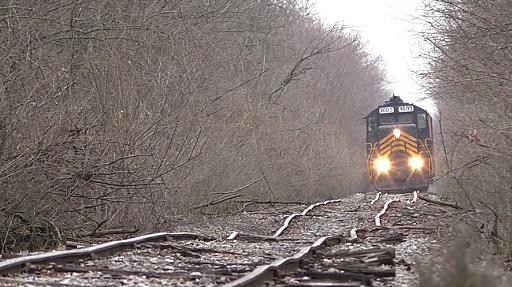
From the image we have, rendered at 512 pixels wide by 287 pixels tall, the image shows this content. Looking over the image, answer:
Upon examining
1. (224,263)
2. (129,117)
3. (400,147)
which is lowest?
(224,263)

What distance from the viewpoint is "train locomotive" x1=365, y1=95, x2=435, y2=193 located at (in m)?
26.0

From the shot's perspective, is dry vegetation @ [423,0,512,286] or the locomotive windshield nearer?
dry vegetation @ [423,0,512,286]

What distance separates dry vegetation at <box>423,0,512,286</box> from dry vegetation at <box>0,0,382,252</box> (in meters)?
5.26

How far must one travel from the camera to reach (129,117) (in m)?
13.8

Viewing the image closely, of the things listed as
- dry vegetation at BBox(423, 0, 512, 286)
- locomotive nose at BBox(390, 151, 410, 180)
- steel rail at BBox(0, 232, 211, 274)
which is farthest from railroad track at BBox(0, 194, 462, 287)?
locomotive nose at BBox(390, 151, 410, 180)

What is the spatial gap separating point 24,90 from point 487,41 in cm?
767

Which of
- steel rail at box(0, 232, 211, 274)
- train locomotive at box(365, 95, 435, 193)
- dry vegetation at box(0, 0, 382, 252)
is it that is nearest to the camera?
steel rail at box(0, 232, 211, 274)

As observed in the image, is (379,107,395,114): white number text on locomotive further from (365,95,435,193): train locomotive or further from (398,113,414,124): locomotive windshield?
(398,113,414,124): locomotive windshield

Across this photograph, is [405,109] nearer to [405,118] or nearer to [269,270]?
[405,118]

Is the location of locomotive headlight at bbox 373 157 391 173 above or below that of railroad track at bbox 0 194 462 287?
above

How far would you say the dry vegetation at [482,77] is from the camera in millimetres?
12367

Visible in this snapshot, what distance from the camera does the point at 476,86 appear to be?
1339 centimetres

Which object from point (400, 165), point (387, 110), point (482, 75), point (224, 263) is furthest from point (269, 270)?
point (387, 110)

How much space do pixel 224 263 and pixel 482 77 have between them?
23.4 feet
